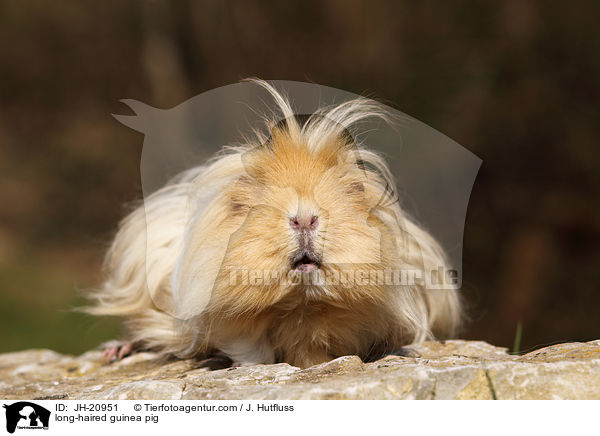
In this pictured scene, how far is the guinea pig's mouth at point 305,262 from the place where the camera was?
171cm

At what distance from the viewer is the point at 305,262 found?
1729mm

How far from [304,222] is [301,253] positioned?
85 millimetres

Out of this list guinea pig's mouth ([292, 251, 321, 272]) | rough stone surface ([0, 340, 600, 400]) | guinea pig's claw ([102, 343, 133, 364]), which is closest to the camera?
rough stone surface ([0, 340, 600, 400])

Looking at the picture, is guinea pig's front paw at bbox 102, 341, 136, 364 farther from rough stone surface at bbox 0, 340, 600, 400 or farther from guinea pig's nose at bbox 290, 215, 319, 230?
guinea pig's nose at bbox 290, 215, 319, 230

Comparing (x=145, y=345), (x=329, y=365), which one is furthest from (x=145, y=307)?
(x=329, y=365)

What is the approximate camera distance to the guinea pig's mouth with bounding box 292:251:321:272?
5.62ft

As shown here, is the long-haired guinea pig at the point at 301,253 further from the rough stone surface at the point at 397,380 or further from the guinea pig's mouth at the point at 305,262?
the rough stone surface at the point at 397,380

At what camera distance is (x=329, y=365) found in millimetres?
1849

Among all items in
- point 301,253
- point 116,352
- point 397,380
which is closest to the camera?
point 397,380
